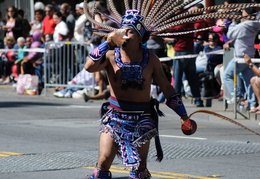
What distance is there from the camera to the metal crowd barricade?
17719mm

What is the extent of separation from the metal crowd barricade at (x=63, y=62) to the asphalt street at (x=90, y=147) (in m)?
2.71

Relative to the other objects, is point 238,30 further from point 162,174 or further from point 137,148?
point 137,148

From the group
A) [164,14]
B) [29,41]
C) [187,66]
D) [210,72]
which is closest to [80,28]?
[29,41]

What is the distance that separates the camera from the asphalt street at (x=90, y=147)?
26.0 feet

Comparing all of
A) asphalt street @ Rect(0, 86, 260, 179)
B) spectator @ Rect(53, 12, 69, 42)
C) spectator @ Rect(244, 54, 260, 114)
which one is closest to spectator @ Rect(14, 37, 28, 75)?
spectator @ Rect(53, 12, 69, 42)

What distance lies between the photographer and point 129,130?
6254mm

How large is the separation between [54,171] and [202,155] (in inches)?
82.4

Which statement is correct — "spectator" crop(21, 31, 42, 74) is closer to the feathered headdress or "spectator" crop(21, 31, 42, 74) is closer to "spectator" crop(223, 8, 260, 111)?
"spectator" crop(223, 8, 260, 111)

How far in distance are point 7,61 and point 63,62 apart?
13.7ft

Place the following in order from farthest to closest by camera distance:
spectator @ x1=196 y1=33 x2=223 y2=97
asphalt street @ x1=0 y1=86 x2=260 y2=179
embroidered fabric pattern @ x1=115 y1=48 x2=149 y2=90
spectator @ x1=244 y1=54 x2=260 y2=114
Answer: spectator @ x1=196 y1=33 x2=223 y2=97 < spectator @ x1=244 y1=54 x2=260 y2=114 < asphalt street @ x1=0 y1=86 x2=260 y2=179 < embroidered fabric pattern @ x1=115 y1=48 x2=149 y2=90

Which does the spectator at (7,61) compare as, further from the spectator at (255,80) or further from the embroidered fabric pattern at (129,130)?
the embroidered fabric pattern at (129,130)

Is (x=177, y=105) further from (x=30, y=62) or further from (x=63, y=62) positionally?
(x=30, y=62)

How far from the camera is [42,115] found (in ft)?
46.9

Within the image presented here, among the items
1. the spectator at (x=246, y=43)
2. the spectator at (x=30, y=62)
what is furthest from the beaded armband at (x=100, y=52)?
the spectator at (x=30, y=62)
